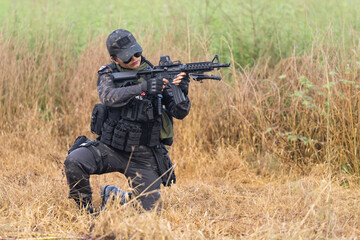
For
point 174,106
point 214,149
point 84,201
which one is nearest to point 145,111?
point 174,106

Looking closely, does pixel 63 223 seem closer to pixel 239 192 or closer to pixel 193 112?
pixel 239 192

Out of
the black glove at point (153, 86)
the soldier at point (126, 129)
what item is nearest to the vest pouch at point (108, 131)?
the soldier at point (126, 129)

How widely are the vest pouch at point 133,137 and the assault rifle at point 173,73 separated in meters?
0.33

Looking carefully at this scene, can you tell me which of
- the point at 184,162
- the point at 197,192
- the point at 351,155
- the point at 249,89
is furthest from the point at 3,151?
the point at 351,155

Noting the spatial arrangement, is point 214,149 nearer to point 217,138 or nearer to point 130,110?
point 217,138

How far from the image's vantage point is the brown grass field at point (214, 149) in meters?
3.30

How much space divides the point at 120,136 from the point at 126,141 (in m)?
0.07

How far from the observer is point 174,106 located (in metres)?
3.72

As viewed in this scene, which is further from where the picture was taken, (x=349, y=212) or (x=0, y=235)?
(x=349, y=212)

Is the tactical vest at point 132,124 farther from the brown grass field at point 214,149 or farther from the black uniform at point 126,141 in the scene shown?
the brown grass field at point 214,149

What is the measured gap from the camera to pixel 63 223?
338 centimetres

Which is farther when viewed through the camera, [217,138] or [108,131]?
[217,138]

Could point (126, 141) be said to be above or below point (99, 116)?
below

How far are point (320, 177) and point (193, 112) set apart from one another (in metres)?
1.50
